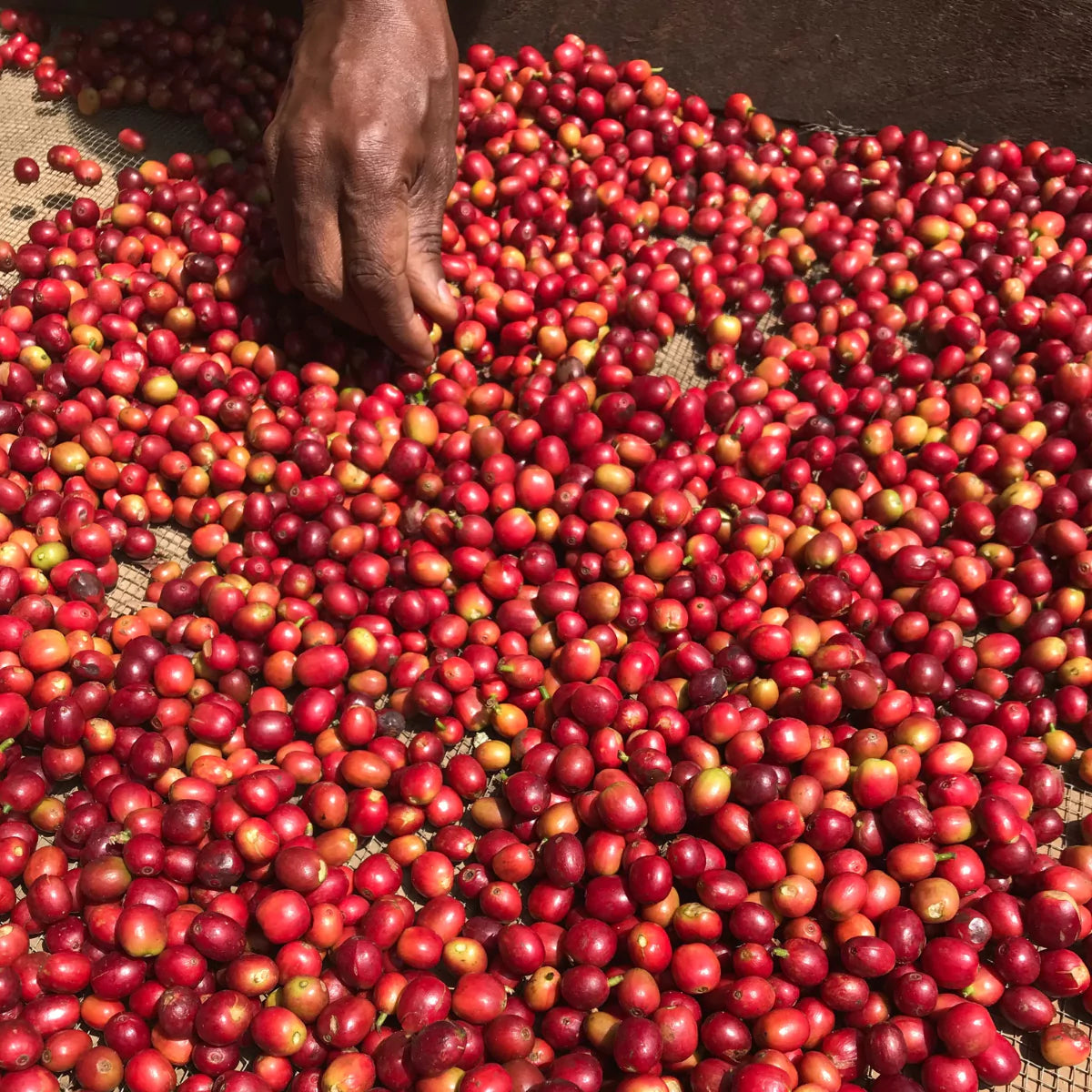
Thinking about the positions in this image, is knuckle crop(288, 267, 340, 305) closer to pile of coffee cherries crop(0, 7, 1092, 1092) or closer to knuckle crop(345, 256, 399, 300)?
knuckle crop(345, 256, 399, 300)

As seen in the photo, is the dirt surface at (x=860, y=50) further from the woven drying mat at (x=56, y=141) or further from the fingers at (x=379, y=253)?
the fingers at (x=379, y=253)

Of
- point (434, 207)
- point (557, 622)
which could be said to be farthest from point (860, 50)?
point (557, 622)

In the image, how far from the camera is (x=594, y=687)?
314 cm

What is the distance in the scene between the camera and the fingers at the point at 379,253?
10.8 ft

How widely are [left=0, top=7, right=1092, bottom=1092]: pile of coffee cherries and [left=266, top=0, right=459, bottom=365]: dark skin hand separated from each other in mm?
708

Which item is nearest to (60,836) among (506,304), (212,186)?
(506,304)

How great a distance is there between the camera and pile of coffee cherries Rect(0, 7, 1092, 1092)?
8.92ft

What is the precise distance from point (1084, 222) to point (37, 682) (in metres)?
5.63

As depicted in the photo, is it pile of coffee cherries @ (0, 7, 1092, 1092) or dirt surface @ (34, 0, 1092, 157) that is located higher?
dirt surface @ (34, 0, 1092, 157)

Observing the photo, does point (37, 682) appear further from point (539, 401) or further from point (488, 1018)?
point (539, 401)

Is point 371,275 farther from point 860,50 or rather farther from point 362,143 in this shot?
point 860,50

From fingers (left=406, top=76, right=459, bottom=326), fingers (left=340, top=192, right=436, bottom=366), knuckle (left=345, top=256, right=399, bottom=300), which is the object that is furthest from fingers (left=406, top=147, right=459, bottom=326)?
knuckle (left=345, top=256, right=399, bottom=300)

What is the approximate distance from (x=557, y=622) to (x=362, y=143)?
199 centimetres

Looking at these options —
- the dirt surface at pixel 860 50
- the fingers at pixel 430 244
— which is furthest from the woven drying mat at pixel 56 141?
the fingers at pixel 430 244
